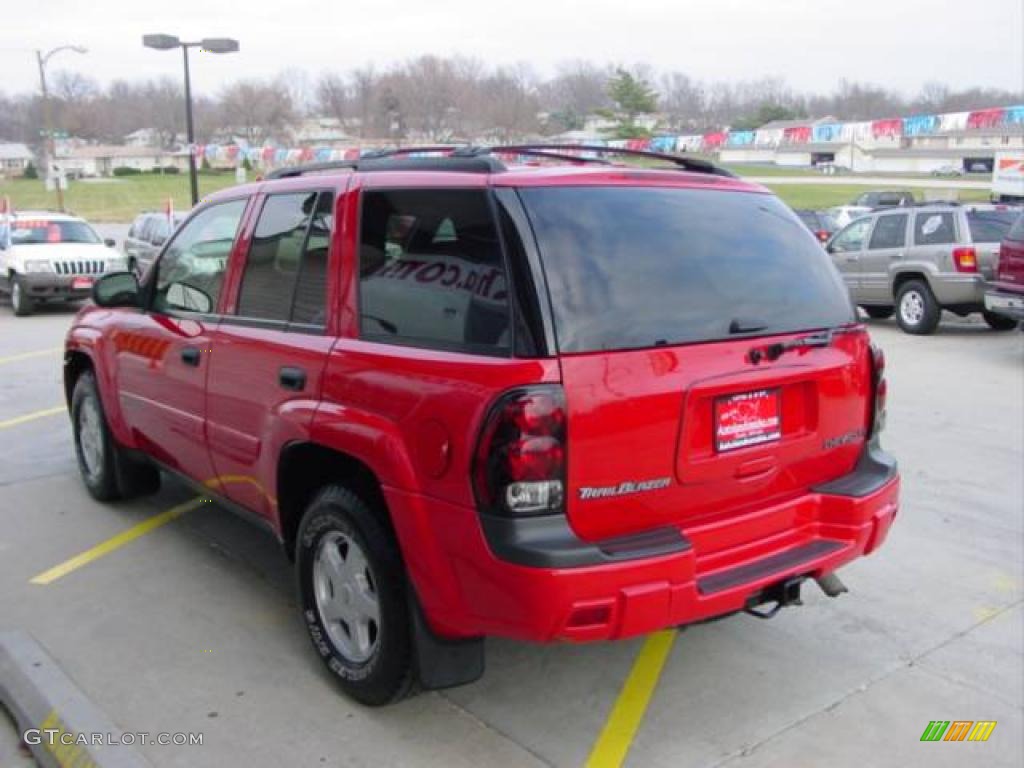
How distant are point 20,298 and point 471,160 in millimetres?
14494

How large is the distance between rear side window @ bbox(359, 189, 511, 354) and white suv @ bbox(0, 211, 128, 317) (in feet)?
42.1

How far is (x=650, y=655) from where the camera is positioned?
3920 mm

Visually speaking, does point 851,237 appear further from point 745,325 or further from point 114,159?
point 114,159

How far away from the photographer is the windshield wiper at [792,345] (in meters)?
3.17

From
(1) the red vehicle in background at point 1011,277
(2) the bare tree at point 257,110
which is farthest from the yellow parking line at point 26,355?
(2) the bare tree at point 257,110

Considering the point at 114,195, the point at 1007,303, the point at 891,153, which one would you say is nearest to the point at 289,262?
the point at 1007,303

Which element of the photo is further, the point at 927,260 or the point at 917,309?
the point at 917,309

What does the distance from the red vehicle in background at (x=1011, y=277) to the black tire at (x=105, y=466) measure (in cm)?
911

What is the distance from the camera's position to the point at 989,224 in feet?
42.5

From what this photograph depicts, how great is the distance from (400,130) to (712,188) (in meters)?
32.9

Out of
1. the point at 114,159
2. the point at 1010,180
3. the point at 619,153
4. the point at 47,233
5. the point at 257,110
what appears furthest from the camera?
the point at 114,159

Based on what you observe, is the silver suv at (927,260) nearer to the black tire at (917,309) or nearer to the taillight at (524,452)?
the black tire at (917,309)

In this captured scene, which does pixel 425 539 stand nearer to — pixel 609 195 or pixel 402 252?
pixel 402 252
